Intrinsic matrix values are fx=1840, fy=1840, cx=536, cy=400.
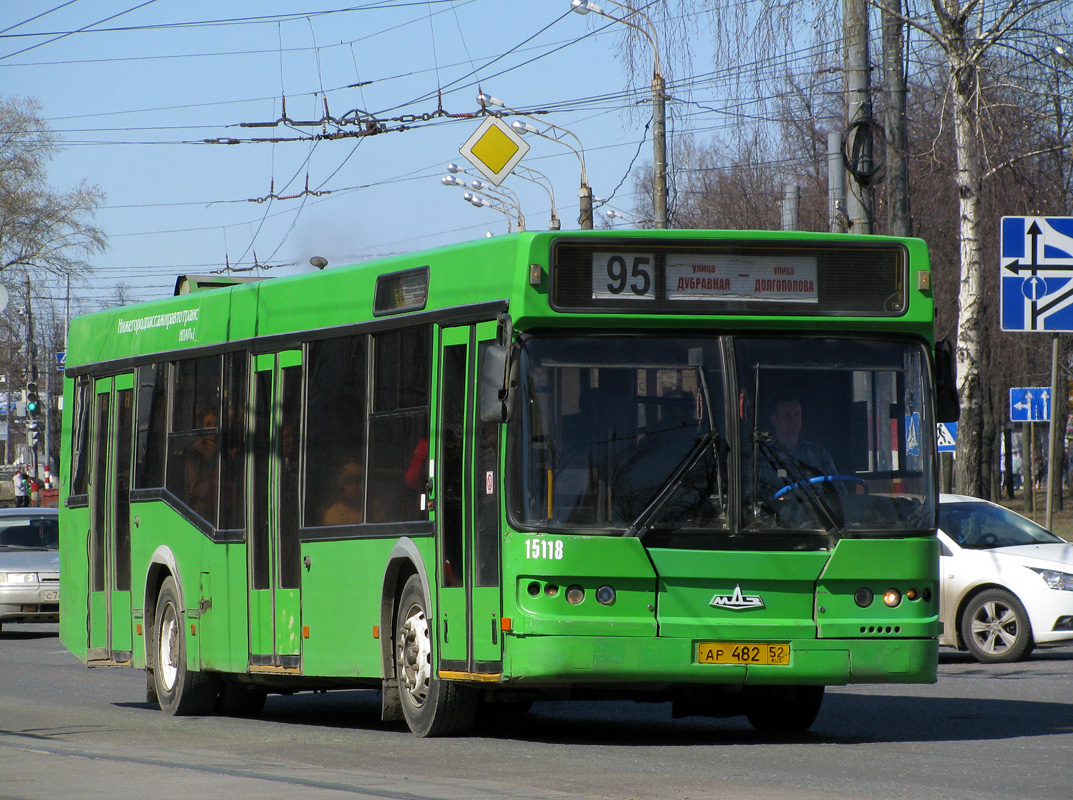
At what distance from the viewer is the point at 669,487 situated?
9.77m

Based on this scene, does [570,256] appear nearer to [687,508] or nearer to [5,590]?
[687,508]

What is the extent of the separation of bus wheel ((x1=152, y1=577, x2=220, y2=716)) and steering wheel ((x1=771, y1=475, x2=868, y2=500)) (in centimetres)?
540

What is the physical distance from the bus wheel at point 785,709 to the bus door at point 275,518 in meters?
2.99

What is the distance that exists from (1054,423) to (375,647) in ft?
30.5

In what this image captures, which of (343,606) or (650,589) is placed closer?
(650,589)

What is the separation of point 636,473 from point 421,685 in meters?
2.04

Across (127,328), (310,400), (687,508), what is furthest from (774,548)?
(127,328)

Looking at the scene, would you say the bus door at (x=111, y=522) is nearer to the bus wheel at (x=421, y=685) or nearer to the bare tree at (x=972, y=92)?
the bus wheel at (x=421, y=685)

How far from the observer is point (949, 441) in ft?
80.0

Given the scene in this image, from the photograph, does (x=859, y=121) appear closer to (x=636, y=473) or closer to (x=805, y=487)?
(x=805, y=487)

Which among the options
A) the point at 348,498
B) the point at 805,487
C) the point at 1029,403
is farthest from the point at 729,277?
the point at 1029,403

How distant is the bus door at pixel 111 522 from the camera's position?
14.5m

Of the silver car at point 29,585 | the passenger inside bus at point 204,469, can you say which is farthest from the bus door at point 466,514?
the silver car at point 29,585

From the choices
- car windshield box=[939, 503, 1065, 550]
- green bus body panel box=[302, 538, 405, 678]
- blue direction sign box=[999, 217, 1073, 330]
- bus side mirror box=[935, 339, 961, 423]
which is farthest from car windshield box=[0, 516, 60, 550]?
bus side mirror box=[935, 339, 961, 423]
